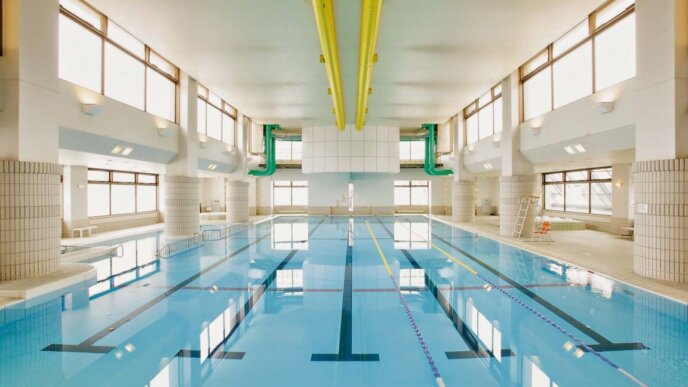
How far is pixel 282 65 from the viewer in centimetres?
894

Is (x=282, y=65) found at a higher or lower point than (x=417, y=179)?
higher

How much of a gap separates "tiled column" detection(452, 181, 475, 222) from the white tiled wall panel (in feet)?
13.5

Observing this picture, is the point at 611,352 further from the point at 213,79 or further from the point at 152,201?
the point at 152,201

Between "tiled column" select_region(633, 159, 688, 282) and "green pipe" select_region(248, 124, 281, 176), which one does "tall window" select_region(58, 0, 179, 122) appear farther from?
"tiled column" select_region(633, 159, 688, 282)

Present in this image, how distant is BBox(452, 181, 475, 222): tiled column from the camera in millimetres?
17141

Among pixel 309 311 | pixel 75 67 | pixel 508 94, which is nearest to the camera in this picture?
pixel 309 311

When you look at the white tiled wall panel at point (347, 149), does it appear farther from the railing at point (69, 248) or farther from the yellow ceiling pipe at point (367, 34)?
the railing at point (69, 248)

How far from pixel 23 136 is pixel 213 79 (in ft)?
17.9

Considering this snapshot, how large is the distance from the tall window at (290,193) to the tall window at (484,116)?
1207 cm

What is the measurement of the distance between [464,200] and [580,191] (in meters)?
5.14

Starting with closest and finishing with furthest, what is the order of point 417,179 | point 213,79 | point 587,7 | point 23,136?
point 23,136 → point 587,7 → point 213,79 → point 417,179

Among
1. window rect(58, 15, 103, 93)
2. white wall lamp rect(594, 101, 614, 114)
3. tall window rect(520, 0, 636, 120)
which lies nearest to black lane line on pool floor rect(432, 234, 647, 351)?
white wall lamp rect(594, 101, 614, 114)

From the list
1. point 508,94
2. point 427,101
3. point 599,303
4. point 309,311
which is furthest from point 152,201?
point 599,303

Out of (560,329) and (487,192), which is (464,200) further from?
(560,329)
